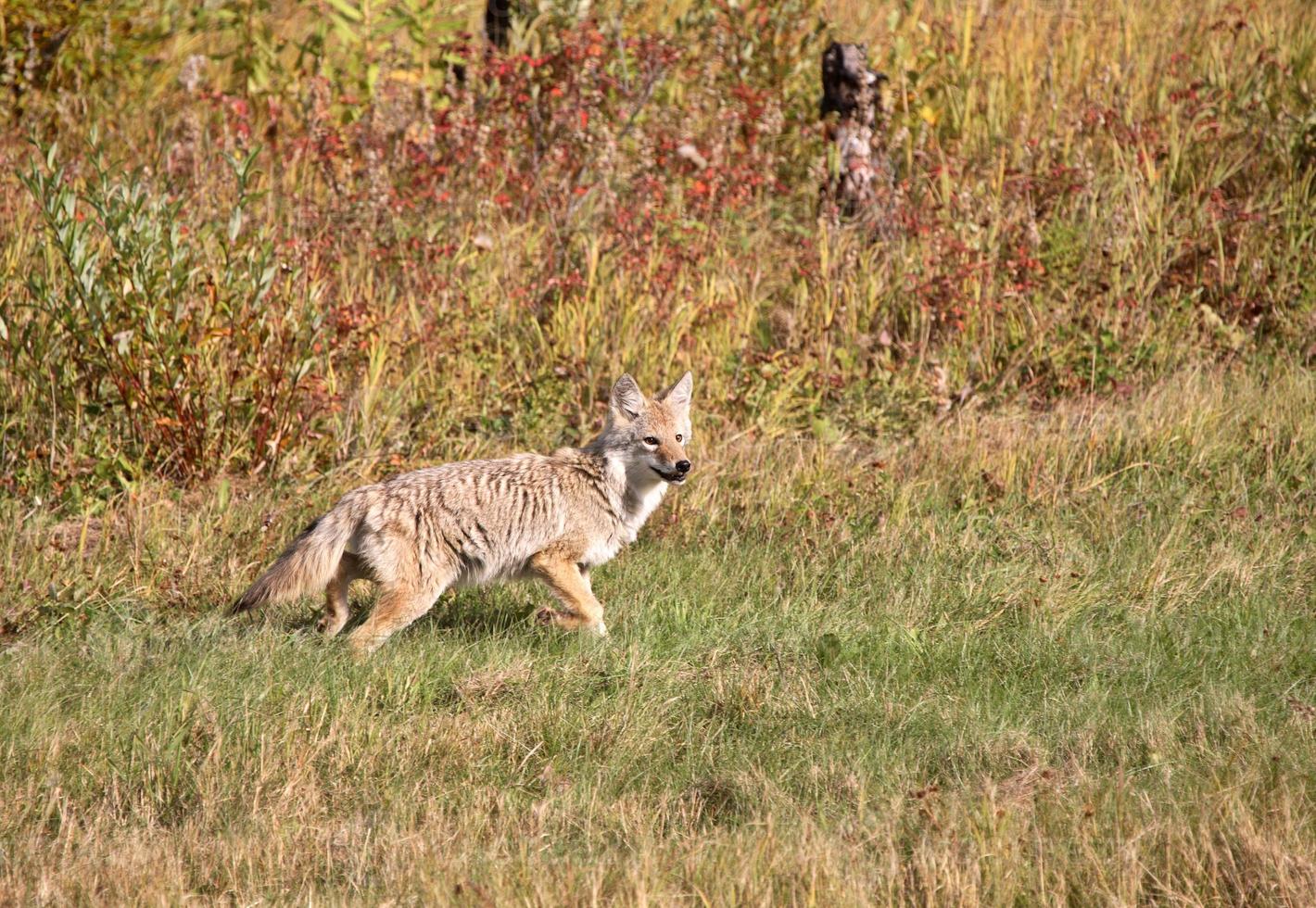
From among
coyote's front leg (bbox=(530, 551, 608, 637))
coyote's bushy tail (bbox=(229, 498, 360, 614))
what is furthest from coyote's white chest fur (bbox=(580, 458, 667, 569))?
coyote's bushy tail (bbox=(229, 498, 360, 614))

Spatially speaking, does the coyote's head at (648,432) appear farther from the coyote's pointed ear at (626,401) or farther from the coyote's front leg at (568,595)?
the coyote's front leg at (568,595)

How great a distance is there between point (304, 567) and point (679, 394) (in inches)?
93.7

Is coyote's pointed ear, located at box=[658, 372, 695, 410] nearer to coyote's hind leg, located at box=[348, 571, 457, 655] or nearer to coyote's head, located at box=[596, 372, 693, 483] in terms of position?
coyote's head, located at box=[596, 372, 693, 483]

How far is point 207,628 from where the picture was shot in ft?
21.4

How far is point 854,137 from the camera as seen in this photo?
1109cm

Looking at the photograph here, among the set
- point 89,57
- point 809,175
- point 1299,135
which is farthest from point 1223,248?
point 89,57

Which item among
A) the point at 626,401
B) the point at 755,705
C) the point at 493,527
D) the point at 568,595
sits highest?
the point at 626,401

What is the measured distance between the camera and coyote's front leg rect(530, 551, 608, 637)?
6.68 metres

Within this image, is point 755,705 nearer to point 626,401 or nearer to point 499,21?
point 626,401

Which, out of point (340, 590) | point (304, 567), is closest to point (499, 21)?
point (340, 590)

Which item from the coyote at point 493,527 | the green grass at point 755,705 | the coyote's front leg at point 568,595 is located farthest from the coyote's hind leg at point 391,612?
the coyote's front leg at point 568,595

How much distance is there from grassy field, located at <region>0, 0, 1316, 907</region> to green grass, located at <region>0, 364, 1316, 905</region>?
1.1 inches

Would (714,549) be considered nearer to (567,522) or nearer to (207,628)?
(567,522)

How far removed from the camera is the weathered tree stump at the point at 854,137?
10969 mm
